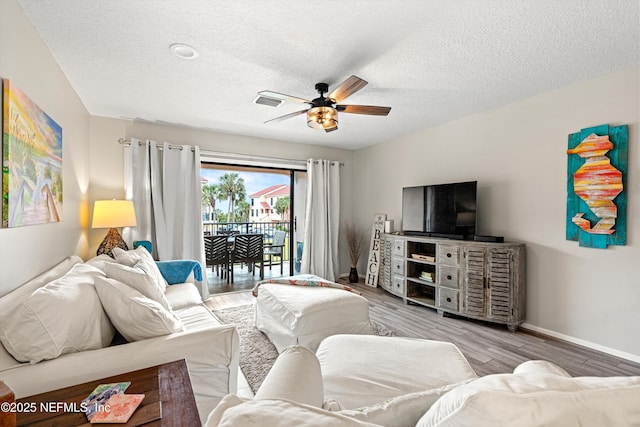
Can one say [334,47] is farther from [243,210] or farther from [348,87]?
[243,210]

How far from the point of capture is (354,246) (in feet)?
16.9

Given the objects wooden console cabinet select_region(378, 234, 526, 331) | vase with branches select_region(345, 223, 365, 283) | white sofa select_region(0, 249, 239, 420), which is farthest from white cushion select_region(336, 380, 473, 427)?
vase with branches select_region(345, 223, 365, 283)

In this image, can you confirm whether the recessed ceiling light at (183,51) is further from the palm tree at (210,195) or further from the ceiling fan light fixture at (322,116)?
the palm tree at (210,195)

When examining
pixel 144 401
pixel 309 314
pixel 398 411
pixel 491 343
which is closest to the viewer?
pixel 398 411

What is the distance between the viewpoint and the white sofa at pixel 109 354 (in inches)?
43.6

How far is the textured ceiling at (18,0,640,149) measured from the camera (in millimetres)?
1690

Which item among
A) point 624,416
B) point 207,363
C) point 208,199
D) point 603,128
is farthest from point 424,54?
point 208,199

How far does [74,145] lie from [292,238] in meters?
3.25

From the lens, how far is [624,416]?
0.56 metres

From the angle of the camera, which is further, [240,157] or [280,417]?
[240,157]

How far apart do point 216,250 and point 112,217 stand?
67.7 inches

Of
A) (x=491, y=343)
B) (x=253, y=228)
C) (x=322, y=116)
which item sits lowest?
(x=491, y=343)

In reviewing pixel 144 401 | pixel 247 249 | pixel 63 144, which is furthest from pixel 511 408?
pixel 247 249

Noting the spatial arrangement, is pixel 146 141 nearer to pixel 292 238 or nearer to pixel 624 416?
pixel 292 238
